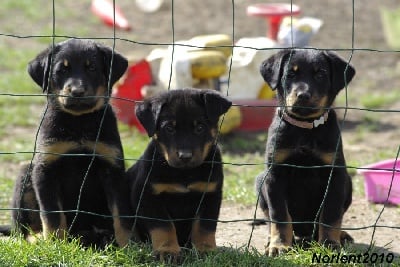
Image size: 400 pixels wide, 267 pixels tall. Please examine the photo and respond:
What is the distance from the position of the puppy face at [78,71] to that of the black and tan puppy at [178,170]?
0.38 metres

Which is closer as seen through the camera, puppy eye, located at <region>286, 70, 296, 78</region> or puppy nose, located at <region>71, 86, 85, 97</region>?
puppy nose, located at <region>71, 86, 85, 97</region>

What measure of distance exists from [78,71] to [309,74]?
4.72 feet

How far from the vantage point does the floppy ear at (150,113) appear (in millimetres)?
5172

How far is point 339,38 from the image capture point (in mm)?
13055

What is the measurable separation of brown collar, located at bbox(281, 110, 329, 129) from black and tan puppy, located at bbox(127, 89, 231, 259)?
0.46 meters

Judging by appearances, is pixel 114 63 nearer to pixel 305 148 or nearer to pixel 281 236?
pixel 305 148

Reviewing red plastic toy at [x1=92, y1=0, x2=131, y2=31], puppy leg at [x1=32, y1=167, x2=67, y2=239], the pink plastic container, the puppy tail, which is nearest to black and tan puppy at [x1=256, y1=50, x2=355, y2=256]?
the pink plastic container

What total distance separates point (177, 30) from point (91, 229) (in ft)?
25.9

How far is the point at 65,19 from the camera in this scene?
46.1 feet

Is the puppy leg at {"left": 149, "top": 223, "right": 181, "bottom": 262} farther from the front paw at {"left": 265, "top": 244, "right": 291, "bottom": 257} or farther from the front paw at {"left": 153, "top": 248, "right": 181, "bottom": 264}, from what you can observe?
the front paw at {"left": 265, "top": 244, "right": 291, "bottom": 257}

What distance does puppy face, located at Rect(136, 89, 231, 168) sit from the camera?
5.16 metres

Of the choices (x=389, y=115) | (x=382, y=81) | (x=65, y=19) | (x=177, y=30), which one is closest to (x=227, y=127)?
(x=389, y=115)

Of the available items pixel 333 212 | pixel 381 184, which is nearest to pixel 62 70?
pixel 333 212

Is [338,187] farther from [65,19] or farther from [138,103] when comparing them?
[65,19]
